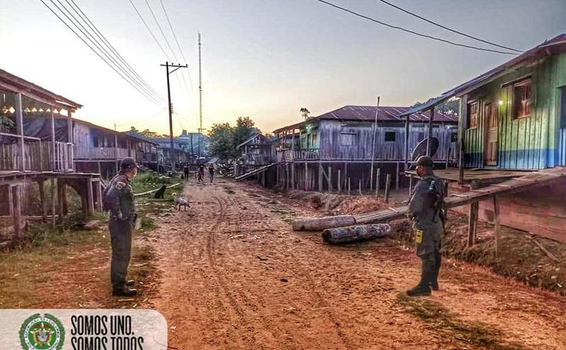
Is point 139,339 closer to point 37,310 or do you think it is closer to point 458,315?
point 37,310

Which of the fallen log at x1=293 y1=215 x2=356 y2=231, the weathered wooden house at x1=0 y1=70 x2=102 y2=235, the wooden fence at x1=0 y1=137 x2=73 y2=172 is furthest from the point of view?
the fallen log at x1=293 y1=215 x2=356 y2=231

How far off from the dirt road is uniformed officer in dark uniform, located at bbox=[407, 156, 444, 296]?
0.33 meters

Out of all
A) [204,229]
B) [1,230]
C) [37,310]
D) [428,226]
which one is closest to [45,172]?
[1,230]

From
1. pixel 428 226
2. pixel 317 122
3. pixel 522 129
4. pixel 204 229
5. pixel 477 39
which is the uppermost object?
pixel 477 39

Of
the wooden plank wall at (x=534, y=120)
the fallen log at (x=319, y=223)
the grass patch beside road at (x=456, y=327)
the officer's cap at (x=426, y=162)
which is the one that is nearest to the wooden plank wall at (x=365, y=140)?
the wooden plank wall at (x=534, y=120)

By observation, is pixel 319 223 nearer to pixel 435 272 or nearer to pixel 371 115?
pixel 435 272

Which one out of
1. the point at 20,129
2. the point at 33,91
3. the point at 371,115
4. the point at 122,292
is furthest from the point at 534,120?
A: the point at 371,115

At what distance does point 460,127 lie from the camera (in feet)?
49.0

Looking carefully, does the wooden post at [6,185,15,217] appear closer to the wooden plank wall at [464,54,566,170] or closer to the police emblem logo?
the police emblem logo

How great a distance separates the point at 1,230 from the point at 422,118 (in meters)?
26.6

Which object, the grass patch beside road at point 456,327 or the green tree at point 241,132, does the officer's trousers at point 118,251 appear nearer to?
the grass patch beside road at point 456,327

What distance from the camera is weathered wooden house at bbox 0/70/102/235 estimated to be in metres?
9.50

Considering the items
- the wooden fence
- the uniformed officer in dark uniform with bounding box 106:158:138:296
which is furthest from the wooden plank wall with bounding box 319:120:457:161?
the uniformed officer in dark uniform with bounding box 106:158:138:296

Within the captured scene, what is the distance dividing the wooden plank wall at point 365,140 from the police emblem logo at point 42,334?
23.0 m
